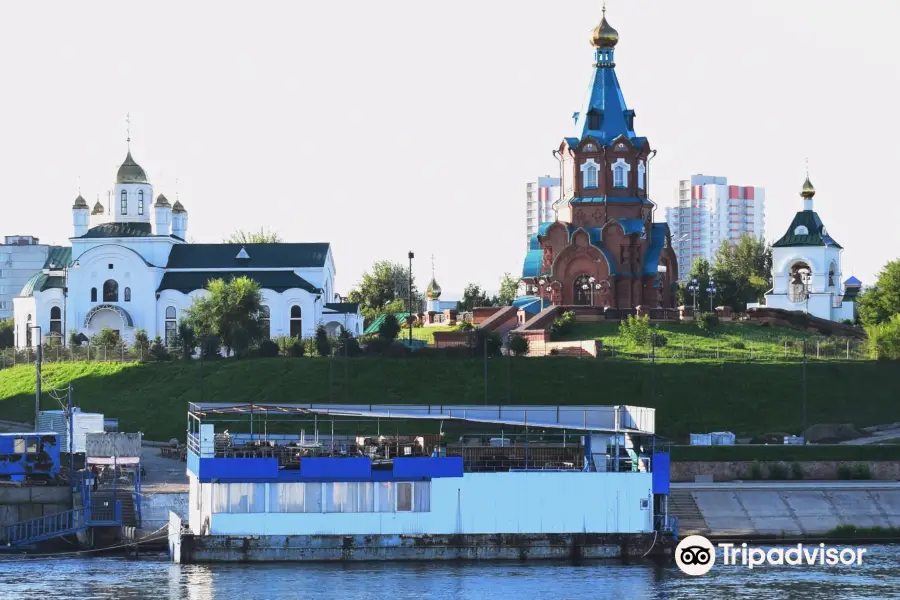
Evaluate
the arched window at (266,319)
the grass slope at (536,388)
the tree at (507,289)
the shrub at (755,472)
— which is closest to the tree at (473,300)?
the tree at (507,289)

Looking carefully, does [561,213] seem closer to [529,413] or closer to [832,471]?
[832,471]

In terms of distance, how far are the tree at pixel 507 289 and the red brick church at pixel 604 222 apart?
3605cm

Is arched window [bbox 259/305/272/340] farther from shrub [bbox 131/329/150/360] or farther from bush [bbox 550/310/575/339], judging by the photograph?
bush [bbox 550/310/575/339]

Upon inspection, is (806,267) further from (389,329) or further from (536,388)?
(536,388)

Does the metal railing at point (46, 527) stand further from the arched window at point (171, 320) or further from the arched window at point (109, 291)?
the arched window at point (109, 291)

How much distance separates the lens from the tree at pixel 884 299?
96325 millimetres

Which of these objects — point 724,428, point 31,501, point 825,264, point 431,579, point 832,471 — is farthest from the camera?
point 825,264

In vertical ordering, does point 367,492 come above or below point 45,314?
below

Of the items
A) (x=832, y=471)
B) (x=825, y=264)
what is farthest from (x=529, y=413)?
(x=825, y=264)

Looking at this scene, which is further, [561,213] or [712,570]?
[561,213]

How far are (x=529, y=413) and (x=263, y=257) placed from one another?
57.6 metres

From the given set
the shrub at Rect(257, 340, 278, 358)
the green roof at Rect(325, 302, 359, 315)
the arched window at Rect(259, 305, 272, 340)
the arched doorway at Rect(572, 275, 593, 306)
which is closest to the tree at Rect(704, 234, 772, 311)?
the arched doorway at Rect(572, 275, 593, 306)

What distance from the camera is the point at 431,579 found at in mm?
48312

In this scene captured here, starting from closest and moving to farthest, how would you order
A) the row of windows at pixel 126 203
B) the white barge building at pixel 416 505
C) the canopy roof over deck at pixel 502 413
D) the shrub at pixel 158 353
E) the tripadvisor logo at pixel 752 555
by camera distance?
the tripadvisor logo at pixel 752 555 < the white barge building at pixel 416 505 < the canopy roof over deck at pixel 502 413 < the shrub at pixel 158 353 < the row of windows at pixel 126 203
